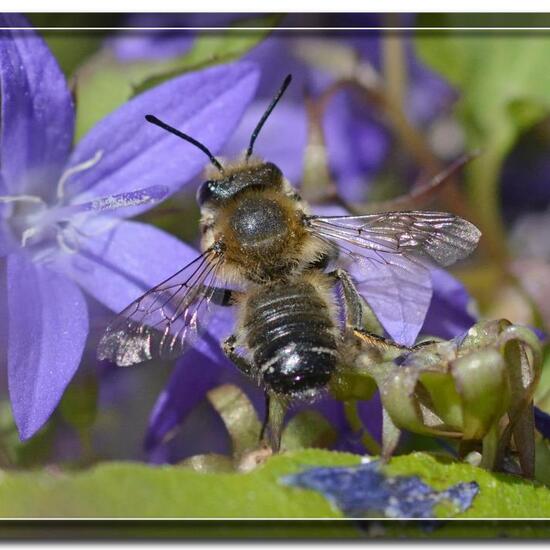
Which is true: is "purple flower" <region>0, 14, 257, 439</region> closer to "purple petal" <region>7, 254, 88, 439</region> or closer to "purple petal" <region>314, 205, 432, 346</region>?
"purple petal" <region>7, 254, 88, 439</region>

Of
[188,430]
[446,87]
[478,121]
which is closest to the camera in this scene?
[188,430]

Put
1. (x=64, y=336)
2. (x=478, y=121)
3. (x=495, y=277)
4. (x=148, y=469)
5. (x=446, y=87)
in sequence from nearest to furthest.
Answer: (x=148, y=469) < (x=64, y=336) < (x=495, y=277) < (x=478, y=121) < (x=446, y=87)

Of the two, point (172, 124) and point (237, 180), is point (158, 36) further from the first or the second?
point (237, 180)

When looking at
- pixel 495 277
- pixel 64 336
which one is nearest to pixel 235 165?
pixel 64 336

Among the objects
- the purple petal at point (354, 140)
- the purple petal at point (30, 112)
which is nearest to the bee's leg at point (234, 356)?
the purple petal at point (30, 112)

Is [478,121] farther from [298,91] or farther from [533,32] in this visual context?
[298,91]

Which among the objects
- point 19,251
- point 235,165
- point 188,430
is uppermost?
point 235,165

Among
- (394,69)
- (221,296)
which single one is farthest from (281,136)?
(221,296)
